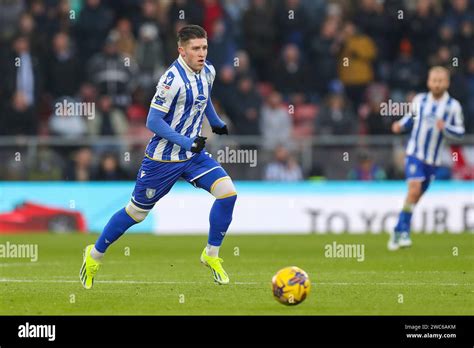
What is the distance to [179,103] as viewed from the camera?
1266 cm

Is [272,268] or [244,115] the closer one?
[272,268]

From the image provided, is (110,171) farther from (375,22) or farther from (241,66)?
(375,22)

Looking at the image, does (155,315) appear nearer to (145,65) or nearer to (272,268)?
(272,268)

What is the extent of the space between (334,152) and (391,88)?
300cm

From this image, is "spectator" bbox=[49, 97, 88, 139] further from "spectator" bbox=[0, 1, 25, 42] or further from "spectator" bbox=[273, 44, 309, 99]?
"spectator" bbox=[273, 44, 309, 99]

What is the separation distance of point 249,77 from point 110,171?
3845 millimetres

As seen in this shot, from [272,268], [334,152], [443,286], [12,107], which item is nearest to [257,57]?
[334,152]

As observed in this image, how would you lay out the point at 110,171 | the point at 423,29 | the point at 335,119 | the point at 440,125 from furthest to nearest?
the point at 423,29 < the point at 335,119 < the point at 110,171 < the point at 440,125

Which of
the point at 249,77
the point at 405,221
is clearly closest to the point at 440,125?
the point at 405,221

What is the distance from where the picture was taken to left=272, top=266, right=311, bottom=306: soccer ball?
11.4 metres

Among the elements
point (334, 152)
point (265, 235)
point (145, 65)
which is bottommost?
point (265, 235)

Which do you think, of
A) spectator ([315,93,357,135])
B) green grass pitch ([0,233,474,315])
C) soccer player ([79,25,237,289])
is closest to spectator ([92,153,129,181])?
green grass pitch ([0,233,474,315])

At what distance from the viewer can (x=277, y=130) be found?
23.9 m
